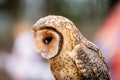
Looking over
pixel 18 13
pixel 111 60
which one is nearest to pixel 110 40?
pixel 111 60

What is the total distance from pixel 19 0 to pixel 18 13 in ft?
2.53

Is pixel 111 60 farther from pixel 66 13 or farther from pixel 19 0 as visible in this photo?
pixel 19 0

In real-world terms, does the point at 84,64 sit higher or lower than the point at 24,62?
higher

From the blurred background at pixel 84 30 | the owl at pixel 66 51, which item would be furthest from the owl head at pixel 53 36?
the blurred background at pixel 84 30

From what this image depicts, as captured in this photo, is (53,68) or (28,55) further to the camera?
(28,55)

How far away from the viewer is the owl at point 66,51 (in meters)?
1.26

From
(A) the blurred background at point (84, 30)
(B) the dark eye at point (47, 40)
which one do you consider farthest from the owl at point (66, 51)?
(A) the blurred background at point (84, 30)

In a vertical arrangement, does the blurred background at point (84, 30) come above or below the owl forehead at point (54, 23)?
below

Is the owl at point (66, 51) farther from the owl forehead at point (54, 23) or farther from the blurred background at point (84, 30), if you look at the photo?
the blurred background at point (84, 30)

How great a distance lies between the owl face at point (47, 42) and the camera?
125cm

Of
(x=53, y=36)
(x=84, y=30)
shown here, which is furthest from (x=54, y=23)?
(x=84, y=30)

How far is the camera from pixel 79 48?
51.1 inches

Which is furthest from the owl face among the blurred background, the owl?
the blurred background

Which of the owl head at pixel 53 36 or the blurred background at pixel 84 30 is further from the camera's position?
the blurred background at pixel 84 30
